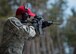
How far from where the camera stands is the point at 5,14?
19781mm

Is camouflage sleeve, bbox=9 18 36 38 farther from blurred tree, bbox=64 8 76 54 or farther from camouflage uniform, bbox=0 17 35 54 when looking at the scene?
blurred tree, bbox=64 8 76 54

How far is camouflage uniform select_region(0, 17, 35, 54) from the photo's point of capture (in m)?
4.01

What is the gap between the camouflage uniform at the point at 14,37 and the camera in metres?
4.01

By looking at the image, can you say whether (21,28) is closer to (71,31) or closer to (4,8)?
(4,8)

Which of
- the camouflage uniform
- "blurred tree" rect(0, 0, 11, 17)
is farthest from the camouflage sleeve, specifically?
"blurred tree" rect(0, 0, 11, 17)

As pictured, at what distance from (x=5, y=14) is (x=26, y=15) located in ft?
51.6

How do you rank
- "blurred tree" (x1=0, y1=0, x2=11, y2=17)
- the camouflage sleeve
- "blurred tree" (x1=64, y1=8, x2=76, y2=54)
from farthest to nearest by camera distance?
"blurred tree" (x1=64, y1=8, x2=76, y2=54) < "blurred tree" (x1=0, y1=0, x2=11, y2=17) < the camouflage sleeve

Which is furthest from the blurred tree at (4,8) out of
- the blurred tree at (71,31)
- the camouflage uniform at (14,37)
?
the camouflage uniform at (14,37)

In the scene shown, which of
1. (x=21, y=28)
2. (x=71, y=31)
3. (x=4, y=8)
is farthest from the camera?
(x=71, y=31)

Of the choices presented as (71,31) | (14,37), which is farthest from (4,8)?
(14,37)

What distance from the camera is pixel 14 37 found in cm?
403

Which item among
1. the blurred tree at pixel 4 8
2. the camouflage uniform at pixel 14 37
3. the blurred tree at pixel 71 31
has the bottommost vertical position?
the blurred tree at pixel 71 31

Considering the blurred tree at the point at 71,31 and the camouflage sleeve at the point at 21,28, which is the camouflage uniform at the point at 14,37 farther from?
the blurred tree at the point at 71,31

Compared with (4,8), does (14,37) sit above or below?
above
